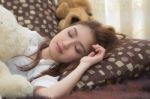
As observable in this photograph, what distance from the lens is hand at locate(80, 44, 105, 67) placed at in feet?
4.27

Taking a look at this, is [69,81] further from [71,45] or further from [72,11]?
[72,11]

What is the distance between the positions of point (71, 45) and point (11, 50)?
24 cm

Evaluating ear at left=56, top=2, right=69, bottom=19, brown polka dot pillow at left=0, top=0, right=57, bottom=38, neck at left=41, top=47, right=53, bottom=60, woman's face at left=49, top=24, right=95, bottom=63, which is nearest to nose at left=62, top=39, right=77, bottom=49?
woman's face at left=49, top=24, right=95, bottom=63

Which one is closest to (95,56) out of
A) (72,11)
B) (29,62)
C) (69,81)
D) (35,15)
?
(69,81)

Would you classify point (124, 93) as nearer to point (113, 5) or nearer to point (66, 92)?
point (66, 92)

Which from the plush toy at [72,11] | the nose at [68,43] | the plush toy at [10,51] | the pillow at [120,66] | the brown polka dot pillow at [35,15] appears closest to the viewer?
the plush toy at [10,51]

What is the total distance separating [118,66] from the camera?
131 cm

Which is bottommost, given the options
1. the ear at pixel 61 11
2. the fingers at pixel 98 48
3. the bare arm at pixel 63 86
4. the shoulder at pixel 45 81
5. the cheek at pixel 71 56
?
the shoulder at pixel 45 81

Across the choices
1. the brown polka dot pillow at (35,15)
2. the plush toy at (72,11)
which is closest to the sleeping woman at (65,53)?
the brown polka dot pillow at (35,15)

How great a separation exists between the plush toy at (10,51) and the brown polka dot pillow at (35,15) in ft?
0.67

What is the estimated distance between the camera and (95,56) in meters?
1.33

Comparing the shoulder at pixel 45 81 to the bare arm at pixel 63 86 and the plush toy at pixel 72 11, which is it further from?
the plush toy at pixel 72 11

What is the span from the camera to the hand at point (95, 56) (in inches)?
51.3

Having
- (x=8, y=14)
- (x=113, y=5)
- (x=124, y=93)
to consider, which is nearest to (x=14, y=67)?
(x=8, y=14)
